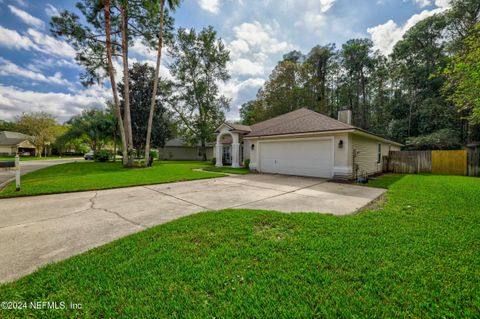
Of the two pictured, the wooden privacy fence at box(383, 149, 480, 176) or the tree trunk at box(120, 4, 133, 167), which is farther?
the tree trunk at box(120, 4, 133, 167)

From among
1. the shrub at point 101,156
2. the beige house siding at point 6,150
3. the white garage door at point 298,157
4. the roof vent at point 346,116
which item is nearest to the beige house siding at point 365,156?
the white garage door at point 298,157

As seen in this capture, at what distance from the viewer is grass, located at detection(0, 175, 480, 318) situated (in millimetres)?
1655

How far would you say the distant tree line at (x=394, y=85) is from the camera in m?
16.8

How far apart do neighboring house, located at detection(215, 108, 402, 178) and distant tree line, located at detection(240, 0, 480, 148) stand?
16.7 feet

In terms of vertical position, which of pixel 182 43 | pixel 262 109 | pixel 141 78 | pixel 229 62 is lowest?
pixel 262 109

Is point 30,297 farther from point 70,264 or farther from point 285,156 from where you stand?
point 285,156

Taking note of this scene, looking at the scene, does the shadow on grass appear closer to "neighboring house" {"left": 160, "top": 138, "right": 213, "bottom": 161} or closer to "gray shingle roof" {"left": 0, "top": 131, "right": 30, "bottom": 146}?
"neighboring house" {"left": 160, "top": 138, "right": 213, "bottom": 161}

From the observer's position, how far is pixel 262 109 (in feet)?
87.1

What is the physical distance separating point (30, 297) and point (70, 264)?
510mm

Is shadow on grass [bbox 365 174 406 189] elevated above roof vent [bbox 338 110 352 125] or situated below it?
below

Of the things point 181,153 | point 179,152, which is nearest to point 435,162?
point 181,153

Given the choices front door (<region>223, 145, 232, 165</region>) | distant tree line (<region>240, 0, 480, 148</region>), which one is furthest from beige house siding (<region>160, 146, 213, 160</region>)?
front door (<region>223, 145, 232, 165</region>)

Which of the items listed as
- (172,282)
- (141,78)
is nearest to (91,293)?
(172,282)

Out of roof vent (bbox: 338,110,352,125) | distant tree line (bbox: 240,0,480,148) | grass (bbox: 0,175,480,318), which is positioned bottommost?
grass (bbox: 0,175,480,318)
